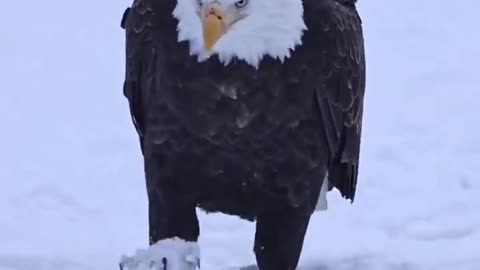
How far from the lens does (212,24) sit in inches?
159

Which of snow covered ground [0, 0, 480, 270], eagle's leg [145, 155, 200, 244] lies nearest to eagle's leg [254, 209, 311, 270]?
eagle's leg [145, 155, 200, 244]

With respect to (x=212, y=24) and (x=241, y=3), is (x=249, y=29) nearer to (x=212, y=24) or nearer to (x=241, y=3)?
(x=241, y=3)

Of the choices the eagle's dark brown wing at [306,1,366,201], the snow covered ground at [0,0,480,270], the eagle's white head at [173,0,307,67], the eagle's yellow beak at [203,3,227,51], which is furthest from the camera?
the snow covered ground at [0,0,480,270]

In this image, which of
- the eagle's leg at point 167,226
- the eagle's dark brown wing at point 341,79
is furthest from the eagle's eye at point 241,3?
the eagle's leg at point 167,226

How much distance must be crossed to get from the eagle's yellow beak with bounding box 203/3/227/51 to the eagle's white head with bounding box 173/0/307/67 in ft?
0.14

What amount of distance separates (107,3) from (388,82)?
231cm

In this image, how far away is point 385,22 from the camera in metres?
9.53

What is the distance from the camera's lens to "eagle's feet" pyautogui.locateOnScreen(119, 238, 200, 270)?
458 cm

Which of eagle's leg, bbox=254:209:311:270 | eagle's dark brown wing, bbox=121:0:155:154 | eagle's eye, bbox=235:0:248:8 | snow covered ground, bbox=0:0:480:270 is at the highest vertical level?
snow covered ground, bbox=0:0:480:270

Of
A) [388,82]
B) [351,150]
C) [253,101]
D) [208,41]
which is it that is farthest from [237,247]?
[388,82]

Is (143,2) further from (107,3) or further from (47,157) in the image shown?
(107,3)

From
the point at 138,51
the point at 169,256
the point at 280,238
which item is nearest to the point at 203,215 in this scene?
the point at 280,238

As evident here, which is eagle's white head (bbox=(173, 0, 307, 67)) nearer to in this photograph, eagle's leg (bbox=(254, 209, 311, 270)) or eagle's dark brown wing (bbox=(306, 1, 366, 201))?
eagle's dark brown wing (bbox=(306, 1, 366, 201))

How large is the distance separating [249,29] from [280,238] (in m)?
0.77
